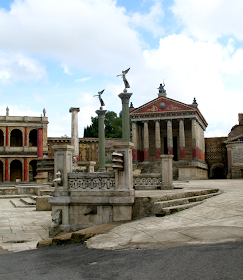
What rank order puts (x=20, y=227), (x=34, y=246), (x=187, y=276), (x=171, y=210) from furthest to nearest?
1. (x=20, y=227)
2. (x=171, y=210)
3. (x=34, y=246)
4. (x=187, y=276)

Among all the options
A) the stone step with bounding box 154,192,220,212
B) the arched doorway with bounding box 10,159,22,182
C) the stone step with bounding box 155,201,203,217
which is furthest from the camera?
the arched doorway with bounding box 10,159,22,182

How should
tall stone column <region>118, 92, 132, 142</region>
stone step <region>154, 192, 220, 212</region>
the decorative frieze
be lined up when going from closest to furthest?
1. stone step <region>154, 192, 220, 212</region>
2. the decorative frieze
3. tall stone column <region>118, 92, 132, 142</region>

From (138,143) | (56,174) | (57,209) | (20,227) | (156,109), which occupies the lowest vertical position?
(20,227)

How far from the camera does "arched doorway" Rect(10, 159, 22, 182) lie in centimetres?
4912

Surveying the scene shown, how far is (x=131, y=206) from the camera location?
8531 millimetres

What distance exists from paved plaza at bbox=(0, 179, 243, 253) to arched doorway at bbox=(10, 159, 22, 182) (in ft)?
134

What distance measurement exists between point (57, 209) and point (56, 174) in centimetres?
94

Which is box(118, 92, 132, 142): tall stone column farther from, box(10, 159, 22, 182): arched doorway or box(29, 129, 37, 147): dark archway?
box(29, 129, 37, 147): dark archway

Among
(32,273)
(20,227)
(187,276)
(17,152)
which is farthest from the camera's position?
(17,152)

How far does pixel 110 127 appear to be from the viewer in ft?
233

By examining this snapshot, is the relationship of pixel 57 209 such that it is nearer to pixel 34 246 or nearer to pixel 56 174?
pixel 56 174

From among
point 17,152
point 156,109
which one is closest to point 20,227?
point 156,109

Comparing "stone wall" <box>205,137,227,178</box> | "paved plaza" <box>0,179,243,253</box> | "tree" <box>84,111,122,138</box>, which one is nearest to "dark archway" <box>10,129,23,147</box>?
"tree" <box>84,111,122,138</box>

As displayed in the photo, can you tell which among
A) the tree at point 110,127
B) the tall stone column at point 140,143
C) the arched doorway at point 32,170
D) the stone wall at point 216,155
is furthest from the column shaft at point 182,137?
the tree at point 110,127
